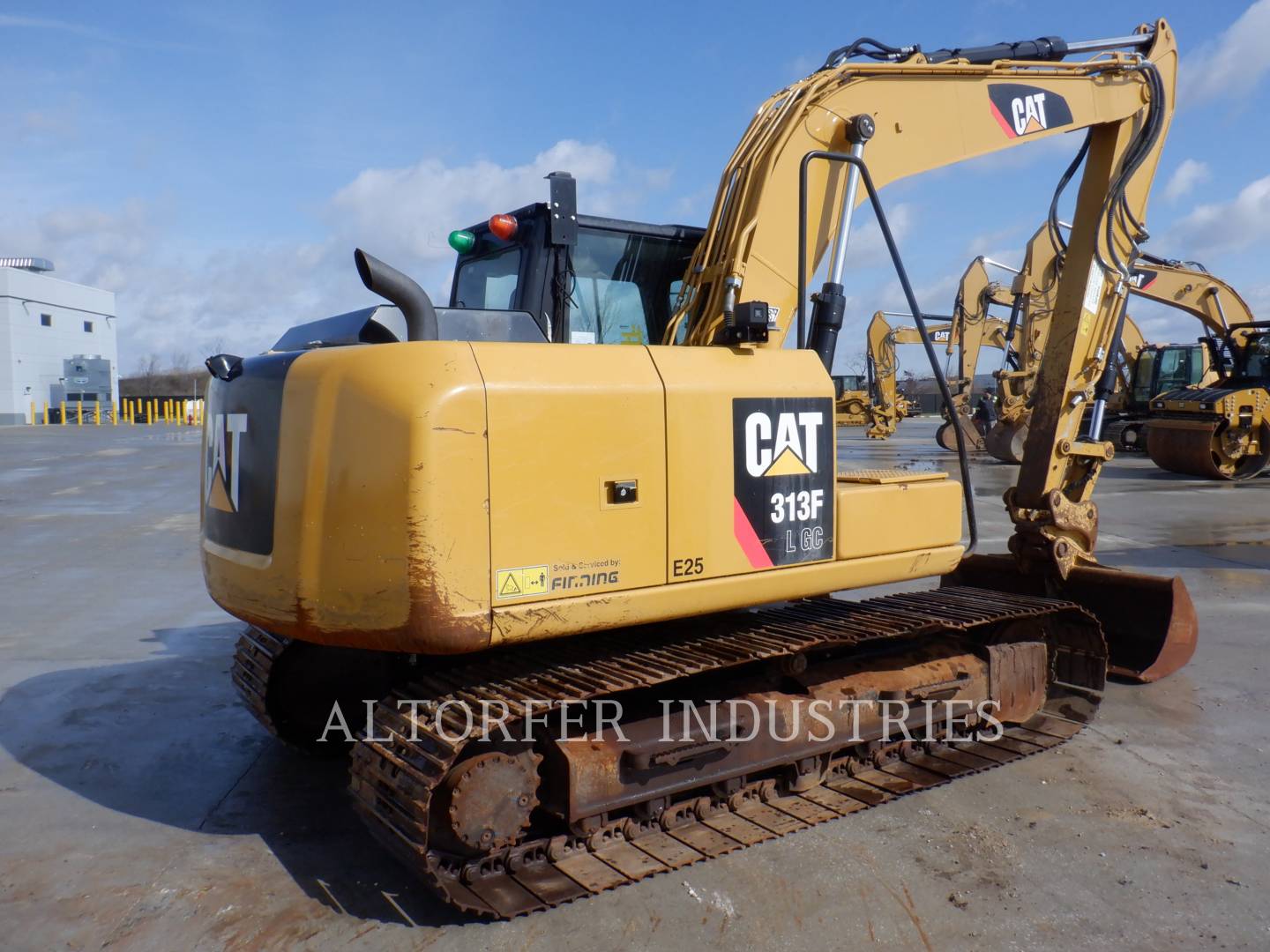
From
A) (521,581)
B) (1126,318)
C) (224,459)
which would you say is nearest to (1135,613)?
(521,581)

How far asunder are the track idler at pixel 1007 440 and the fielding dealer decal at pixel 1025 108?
15990 mm

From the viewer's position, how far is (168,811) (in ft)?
13.7

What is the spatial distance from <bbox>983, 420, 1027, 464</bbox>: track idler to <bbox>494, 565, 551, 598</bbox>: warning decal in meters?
19.1

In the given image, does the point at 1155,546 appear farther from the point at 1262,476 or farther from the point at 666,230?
the point at 1262,476

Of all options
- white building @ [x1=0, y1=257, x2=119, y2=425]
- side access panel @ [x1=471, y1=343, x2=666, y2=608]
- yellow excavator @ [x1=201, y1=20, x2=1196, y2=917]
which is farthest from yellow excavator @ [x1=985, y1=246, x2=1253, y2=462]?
white building @ [x1=0, y1=257, x2=119, y2=425]

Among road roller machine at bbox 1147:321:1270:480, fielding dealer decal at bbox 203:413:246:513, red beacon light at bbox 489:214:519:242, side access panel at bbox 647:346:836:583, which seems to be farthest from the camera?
road roller machine at bbox 1147:321:1270:480

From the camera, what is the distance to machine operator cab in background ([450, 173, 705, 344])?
425cm

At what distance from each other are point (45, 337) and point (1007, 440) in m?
54.0

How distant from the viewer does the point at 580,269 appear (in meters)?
4.40

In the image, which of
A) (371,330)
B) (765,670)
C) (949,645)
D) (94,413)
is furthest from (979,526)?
(94,413)

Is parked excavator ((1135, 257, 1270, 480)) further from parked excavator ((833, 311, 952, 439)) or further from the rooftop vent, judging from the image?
the rooftop vent

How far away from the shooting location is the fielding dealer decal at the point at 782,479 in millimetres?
3699

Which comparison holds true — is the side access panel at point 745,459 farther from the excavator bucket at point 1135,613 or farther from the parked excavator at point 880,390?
the parked excavator at point 880,390

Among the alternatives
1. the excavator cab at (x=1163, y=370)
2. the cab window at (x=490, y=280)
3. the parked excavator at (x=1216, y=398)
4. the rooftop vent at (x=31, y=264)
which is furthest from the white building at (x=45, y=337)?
the cab window at (x=490, y=280)
